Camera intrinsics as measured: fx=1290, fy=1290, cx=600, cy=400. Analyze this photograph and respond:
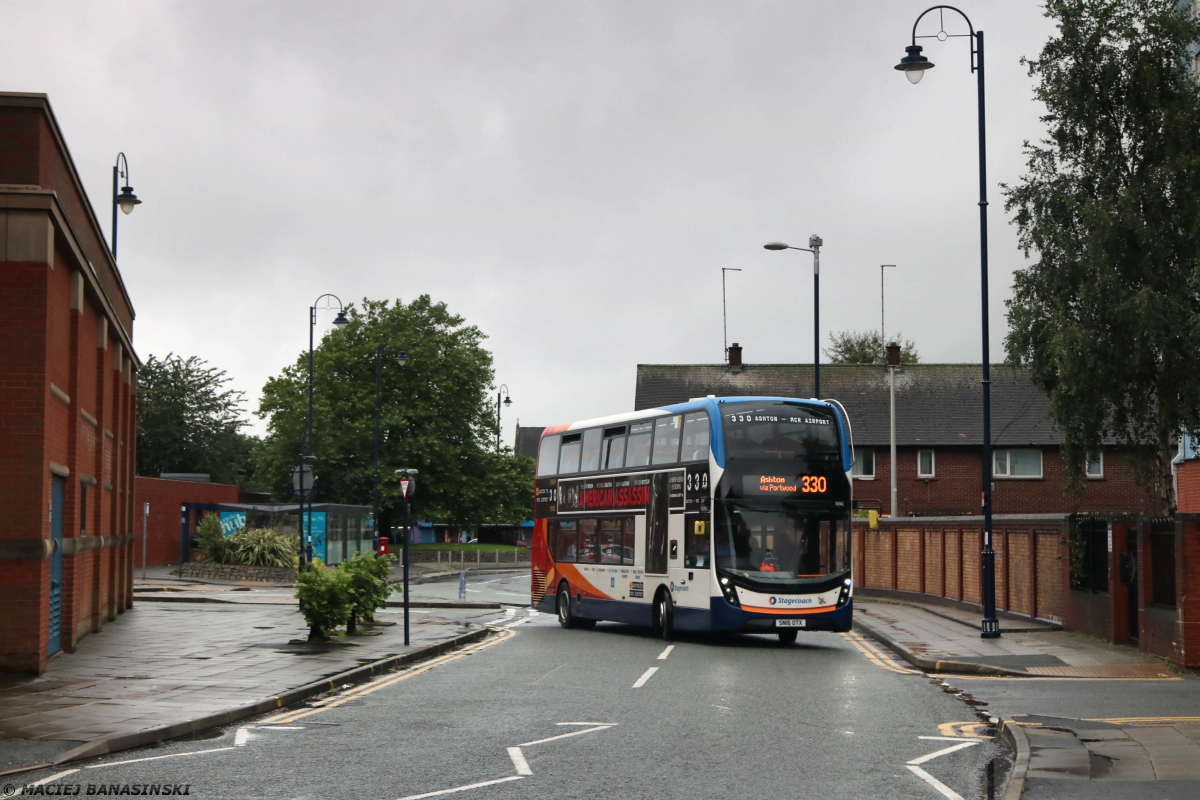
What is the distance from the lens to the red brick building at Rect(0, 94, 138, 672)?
14.7 meters

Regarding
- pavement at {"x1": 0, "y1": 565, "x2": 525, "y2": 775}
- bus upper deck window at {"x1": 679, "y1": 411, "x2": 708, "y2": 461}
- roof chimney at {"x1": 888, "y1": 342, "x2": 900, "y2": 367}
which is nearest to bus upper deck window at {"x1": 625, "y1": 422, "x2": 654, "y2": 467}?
bus upper deck window at {"x1": 679, "y1": 411, "x2": 708, "y2": 461}

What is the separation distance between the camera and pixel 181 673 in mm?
15383

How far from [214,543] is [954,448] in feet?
100

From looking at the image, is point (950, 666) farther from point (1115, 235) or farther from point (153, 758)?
point (1115, 235)

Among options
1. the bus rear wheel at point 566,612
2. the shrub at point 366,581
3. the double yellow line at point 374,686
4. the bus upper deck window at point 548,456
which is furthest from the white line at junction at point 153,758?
the bus upper deck window at point 548,456

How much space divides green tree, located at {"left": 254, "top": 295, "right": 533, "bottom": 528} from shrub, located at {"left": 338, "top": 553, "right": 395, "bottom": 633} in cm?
4005

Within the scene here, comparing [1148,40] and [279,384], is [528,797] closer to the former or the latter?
[1148,40]

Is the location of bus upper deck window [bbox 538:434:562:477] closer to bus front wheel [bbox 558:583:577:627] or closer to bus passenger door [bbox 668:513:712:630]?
bus front wheel [bbox 558:583:577:627]

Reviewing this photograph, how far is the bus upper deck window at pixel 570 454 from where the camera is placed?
1052 inches

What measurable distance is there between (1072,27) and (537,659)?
20110mm

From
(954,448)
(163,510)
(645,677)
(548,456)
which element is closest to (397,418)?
(163,510)

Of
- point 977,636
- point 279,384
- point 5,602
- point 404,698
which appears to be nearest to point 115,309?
point 5,602

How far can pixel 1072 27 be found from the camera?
29.6 metres

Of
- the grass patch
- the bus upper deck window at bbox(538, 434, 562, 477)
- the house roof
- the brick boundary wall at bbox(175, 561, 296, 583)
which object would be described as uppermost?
the house roof
